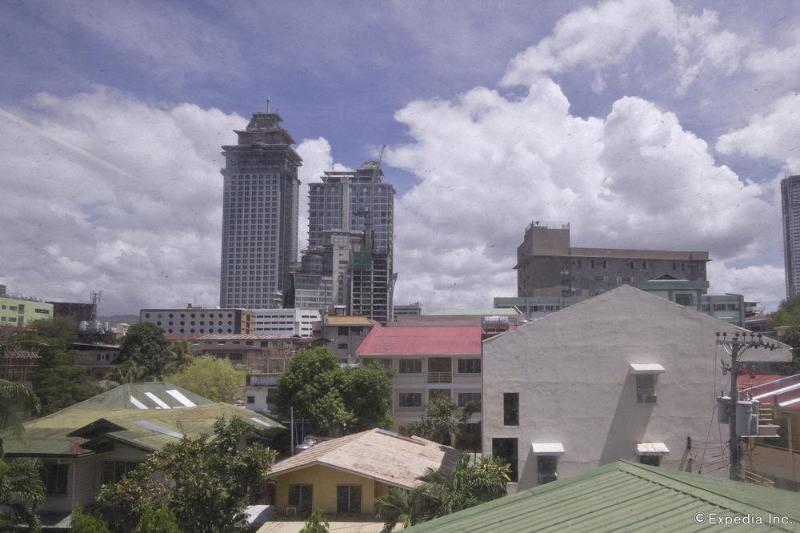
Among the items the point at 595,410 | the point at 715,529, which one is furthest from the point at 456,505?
the point at 715,529

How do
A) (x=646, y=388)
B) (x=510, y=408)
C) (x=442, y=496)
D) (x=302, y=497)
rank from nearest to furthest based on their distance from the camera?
(x=442, y=496) → (x=646, y=388) → (x=510, y=408) → (x=302, y=497)

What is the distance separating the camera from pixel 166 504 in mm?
16922

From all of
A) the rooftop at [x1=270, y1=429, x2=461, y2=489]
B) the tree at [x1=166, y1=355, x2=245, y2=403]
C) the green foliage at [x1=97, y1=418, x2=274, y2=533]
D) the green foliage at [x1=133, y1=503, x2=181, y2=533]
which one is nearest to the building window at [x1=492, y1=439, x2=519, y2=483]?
the rooftop at [x1=270, y1=429, x2=461, y2=489]

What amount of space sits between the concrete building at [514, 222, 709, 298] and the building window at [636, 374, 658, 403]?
79.3 m

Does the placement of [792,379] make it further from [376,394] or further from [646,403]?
[376,394]

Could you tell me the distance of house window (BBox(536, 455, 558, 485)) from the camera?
78.8ft

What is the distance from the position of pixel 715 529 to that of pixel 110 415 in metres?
28.5

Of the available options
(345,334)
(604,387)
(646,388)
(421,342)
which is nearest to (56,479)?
(604,387)

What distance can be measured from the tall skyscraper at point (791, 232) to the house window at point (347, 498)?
140 m

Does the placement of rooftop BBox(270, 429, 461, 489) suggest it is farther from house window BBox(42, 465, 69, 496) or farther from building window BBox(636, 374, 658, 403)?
building window BBox(636, 374, 658, 403)

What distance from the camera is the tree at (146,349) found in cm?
6719

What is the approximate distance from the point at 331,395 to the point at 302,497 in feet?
44.0

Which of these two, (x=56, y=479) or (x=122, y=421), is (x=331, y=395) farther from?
(x=56, y=479)

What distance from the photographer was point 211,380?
2111 inches
